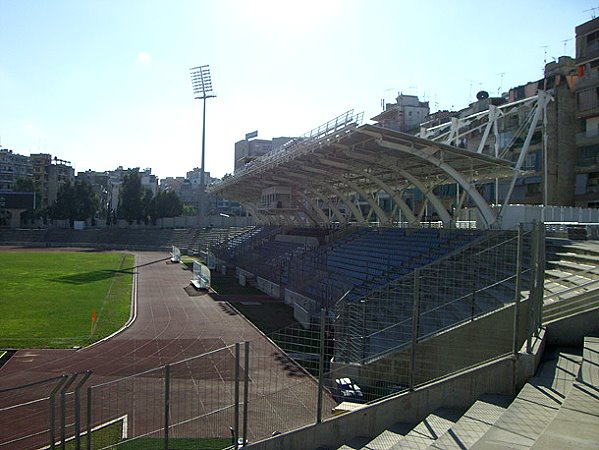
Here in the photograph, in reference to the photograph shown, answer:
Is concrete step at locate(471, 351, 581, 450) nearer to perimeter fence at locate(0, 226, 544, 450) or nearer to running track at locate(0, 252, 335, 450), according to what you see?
perimeter fence at locate(0, 226, 544, 450)

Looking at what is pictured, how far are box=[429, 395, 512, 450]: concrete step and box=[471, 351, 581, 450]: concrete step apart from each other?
0.28 meters

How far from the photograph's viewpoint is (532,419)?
18.0 feet

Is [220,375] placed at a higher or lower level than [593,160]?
lower

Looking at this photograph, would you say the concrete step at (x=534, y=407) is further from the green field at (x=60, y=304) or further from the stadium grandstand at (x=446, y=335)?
the green field at (x=60, y=304)

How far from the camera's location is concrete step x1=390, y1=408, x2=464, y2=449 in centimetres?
599

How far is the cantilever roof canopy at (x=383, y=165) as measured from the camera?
22.0 metres

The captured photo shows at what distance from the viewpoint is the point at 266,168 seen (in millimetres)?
35062

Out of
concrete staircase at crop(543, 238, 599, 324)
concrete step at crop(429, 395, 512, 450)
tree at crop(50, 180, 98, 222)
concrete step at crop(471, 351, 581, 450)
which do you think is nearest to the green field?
concrete step at crop(429, 395, 512, 450)

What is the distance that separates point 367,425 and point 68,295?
2553 centimetres

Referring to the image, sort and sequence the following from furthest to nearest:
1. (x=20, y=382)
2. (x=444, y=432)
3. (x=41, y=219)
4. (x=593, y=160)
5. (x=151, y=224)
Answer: (x=41, y=219)
(x=151, y=224)
(x=593, y=160)
(x=20, y=382)
(x=444, y=432)

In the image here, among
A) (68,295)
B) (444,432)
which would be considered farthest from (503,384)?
(68,295)

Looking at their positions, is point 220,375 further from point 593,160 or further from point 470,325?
point 593,160

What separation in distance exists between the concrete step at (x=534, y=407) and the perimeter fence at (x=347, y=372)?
1.71 ft

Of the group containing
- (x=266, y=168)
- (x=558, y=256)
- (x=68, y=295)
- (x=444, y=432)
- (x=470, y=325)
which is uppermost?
(x=266, y=168)
